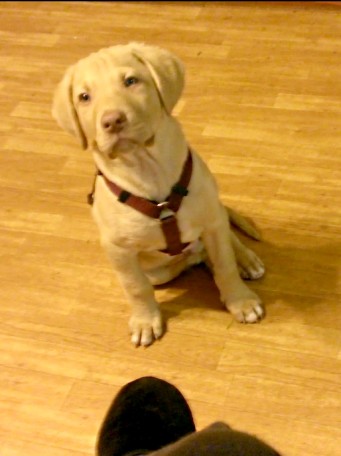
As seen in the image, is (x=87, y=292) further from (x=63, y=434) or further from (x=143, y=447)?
(x=143, y=447)

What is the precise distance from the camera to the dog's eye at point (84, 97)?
4.59 feet

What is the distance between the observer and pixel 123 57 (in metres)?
1.40

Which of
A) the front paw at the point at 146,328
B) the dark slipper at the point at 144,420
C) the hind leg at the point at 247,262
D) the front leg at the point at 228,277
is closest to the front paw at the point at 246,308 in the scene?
the front leg at the point at 228,277

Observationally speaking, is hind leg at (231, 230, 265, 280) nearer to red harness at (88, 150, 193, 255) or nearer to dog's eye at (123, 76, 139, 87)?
red harness at (88, 150, 193, 255)

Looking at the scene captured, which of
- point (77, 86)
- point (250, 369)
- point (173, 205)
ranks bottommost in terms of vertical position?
point (250, 369)

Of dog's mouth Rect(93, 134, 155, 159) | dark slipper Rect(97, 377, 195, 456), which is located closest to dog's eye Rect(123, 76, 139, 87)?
dog's mouth Rect(93, 134, 155, 159)

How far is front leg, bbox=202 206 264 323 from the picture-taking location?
5.58 feet

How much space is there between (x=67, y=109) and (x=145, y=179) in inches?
9.8

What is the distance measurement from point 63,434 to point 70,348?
10.6 inches

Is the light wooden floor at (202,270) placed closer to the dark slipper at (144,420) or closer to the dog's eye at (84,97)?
the dark slipper at (144,420)

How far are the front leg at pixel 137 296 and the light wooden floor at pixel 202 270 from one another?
45 millimetres

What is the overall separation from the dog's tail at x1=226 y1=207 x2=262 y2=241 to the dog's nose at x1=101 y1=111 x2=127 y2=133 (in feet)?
2.50

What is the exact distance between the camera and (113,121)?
1315mm

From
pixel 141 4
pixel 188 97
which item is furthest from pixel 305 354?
pixel 141 4
